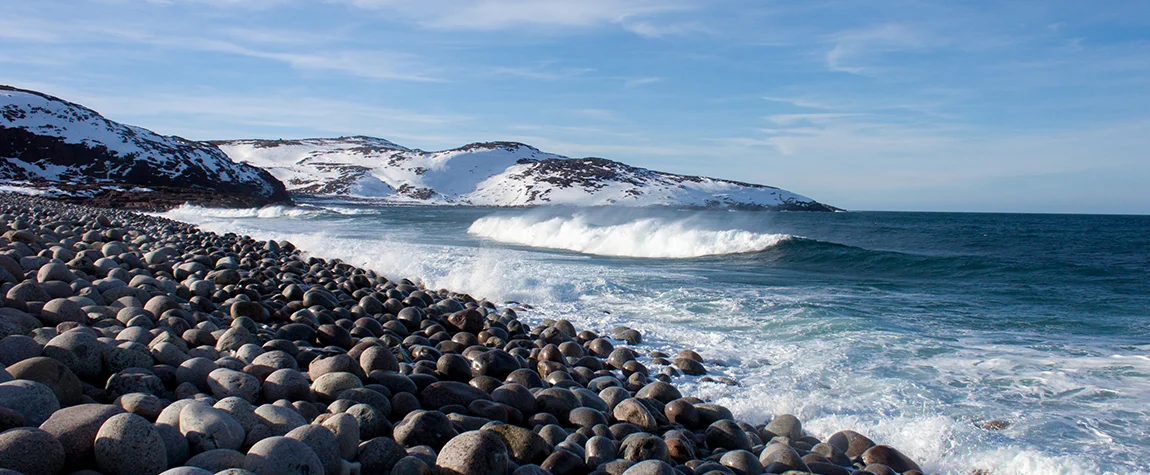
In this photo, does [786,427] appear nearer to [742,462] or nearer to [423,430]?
[742,462]

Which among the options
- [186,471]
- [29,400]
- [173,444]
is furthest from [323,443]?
[29,400]

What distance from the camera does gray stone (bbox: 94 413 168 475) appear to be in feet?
7.88

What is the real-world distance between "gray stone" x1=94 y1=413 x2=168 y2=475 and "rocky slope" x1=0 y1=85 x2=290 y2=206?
156 feet

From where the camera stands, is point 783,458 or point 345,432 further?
point 783,458

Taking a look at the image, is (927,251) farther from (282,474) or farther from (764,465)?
(282,474)

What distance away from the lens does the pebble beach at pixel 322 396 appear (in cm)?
258

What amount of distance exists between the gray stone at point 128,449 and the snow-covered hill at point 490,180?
94634 millimetres

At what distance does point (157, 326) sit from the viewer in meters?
4.80

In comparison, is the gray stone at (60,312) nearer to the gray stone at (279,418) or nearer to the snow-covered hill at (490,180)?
the gray stone at (279,418)

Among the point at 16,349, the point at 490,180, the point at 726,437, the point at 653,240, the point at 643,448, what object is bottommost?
the point at 726,437

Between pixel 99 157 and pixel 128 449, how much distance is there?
65476 millimetres

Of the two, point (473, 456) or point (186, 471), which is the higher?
point (186, 471)

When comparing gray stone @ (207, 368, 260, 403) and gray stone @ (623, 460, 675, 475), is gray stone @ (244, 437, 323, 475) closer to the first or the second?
gray stone @ (207, 368, 260, 403)

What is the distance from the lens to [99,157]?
185ft
